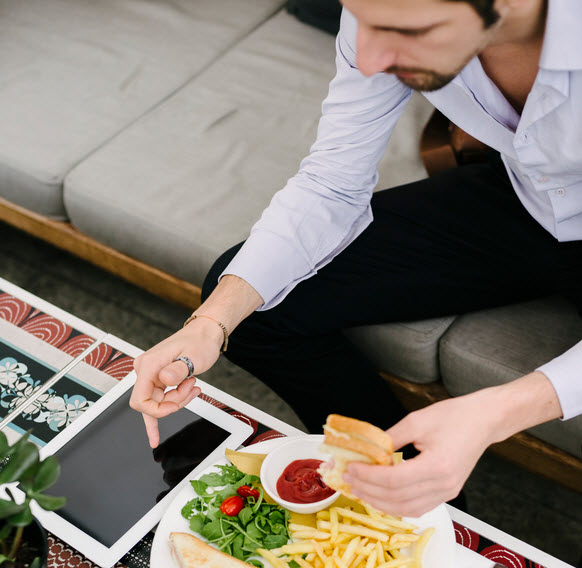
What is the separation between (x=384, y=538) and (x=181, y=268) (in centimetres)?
101

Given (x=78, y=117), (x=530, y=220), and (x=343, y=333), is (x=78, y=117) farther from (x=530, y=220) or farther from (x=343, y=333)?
(x=530, y=220)

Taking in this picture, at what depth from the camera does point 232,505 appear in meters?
1.04

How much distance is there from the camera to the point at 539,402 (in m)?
1.04

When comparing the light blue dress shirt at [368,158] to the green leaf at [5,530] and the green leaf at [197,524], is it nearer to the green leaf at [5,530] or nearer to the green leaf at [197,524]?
the green leaf at [197,524]

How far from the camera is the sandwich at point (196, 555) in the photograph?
965 mm

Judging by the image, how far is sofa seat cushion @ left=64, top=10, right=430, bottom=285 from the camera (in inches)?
71.2

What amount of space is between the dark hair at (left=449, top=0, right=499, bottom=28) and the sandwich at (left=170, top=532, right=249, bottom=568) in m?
0.78

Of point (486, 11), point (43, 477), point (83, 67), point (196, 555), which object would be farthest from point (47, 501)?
point (83, 67)

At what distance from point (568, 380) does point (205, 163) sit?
1.19 meters

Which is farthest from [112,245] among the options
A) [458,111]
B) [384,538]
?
[384,538]

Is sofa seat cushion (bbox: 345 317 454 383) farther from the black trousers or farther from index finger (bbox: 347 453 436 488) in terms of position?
index finger (bbox: 347 453 436 488)

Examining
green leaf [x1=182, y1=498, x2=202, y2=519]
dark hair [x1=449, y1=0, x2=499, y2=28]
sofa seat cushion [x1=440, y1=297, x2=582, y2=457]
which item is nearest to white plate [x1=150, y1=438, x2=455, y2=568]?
green leaf [x1=182, y1=498, x2=202, y2=519]

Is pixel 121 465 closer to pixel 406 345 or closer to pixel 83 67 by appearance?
pixel 406 345

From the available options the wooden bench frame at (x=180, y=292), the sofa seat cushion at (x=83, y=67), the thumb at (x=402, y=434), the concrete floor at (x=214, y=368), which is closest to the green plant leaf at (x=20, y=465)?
the thumb at (x=402, y=434)
